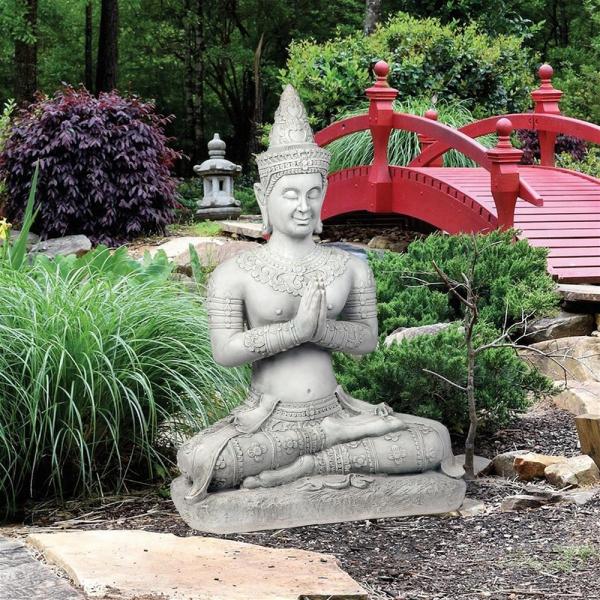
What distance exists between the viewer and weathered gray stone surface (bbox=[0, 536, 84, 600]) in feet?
10.9

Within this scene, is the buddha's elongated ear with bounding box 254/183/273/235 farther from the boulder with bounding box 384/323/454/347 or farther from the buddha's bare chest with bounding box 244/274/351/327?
the boulder with bounding box 384/323/454/347

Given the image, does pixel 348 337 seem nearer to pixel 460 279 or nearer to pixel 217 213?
pixel 460 279

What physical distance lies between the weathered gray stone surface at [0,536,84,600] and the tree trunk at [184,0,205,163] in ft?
68.0

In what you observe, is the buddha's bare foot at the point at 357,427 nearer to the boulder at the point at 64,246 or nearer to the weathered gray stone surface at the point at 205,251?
the weathered gray stone surface at the point at 205,251

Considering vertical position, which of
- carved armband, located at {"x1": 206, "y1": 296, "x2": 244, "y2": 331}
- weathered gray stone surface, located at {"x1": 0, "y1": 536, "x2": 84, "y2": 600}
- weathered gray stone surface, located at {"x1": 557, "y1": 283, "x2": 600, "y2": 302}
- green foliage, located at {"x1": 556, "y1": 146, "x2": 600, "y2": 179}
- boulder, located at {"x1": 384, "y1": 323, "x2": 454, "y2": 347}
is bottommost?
weathered gray stone surface, located at {"x1": 0, "y1": 536, "x2": 84, "y2": 600}

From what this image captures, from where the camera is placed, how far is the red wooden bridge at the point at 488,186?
9.39 m

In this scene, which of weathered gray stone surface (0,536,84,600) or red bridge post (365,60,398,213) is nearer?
weathered gray stone surface (0,536,84,600)

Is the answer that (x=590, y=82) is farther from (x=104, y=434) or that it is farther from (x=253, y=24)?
(x=104, y=434)

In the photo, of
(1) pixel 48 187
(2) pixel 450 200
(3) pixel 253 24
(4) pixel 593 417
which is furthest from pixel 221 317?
(3) pixel 253 24

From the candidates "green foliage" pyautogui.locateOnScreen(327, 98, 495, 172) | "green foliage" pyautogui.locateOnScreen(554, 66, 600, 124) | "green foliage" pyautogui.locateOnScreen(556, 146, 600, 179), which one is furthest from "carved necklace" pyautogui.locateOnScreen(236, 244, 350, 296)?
"green foliage" pyautogui.locateOnScreen(554, 66, 600, 124)

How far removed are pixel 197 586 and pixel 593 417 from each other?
7.64 ft

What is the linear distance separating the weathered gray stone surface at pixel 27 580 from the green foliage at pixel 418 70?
12.5m

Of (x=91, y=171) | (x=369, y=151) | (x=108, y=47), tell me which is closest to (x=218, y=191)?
(x=369, y=151)

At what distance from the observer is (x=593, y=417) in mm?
5047
